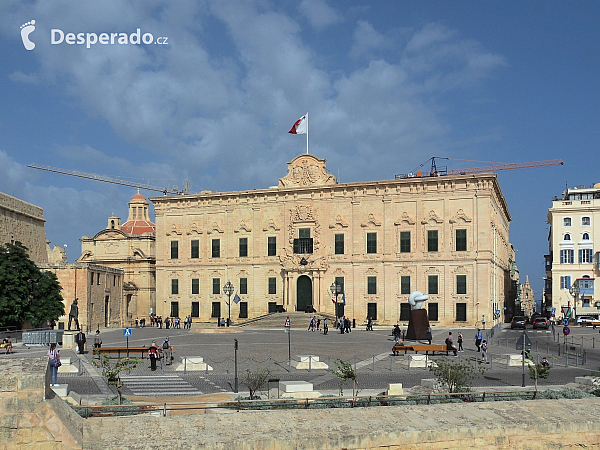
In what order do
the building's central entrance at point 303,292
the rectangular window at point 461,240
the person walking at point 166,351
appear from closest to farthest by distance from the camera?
the person walking at point 166,351 → the rectangular window at point 461,240 → the building's central entrance at point 303,292

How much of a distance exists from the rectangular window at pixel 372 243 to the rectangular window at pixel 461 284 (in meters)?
7.89

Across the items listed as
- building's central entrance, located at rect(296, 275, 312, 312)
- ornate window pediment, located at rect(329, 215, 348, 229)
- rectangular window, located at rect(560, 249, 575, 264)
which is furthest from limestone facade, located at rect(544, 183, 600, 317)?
building's central entrance, located at rect(296, 275, 312, 312)

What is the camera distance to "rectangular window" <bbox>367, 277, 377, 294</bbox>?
59094mm

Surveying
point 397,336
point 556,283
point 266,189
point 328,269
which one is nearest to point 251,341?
point 397,336

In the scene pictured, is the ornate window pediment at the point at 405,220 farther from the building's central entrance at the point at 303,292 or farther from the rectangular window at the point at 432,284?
the building's central entrance at the point at 303,292

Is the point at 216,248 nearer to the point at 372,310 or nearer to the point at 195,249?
the point at 195,249

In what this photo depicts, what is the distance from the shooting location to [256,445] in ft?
32.0

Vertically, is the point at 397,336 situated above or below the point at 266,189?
below

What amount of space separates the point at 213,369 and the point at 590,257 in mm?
59745

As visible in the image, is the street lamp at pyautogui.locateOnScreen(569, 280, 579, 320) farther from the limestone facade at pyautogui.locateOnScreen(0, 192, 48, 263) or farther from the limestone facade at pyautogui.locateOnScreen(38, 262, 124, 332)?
the limestone facade at pyautogui.locateOnScreen(0, 192, 48, 263)

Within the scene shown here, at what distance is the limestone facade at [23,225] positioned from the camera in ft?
173

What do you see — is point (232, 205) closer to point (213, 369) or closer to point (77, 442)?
point (213, 369)

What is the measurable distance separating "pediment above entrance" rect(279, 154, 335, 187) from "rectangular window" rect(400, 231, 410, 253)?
8626 mm

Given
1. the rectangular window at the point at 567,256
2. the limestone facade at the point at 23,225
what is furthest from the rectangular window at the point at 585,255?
the limestone facade at the point at 23,225
